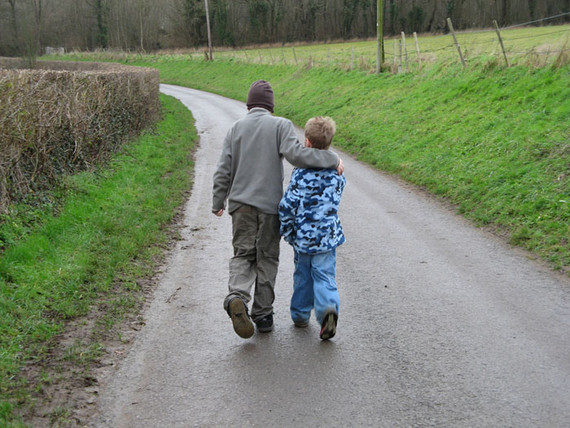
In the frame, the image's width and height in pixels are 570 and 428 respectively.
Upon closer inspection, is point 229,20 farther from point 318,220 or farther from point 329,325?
point 329,325

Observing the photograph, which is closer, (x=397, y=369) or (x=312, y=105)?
(x=397, y=369)

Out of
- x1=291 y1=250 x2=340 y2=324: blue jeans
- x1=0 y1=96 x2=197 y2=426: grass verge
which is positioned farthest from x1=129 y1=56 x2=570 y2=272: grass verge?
x1=0 y1=96 x2=197 y2=426: grass verge

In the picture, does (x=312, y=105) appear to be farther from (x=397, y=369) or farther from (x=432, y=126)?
(x=397, y=369)

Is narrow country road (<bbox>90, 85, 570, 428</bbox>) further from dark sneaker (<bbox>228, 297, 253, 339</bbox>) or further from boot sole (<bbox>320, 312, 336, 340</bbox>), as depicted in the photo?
dark sneaker (<bbox>228, 297, 253, 339</bbox>)

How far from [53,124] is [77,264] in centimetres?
322

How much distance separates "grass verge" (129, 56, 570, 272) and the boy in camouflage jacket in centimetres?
342

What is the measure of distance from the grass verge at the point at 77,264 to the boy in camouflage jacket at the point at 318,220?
1.89 meters

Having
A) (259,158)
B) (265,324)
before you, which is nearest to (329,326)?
(265,324)

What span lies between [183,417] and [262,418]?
52cm

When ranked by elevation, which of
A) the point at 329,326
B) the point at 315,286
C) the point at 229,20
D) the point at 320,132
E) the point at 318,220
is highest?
the point at 229,20

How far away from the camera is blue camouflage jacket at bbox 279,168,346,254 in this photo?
469 centimetres

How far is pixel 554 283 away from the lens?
6137 millimetres

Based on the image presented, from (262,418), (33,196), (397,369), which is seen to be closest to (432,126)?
(33,196)

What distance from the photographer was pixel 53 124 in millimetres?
8539
